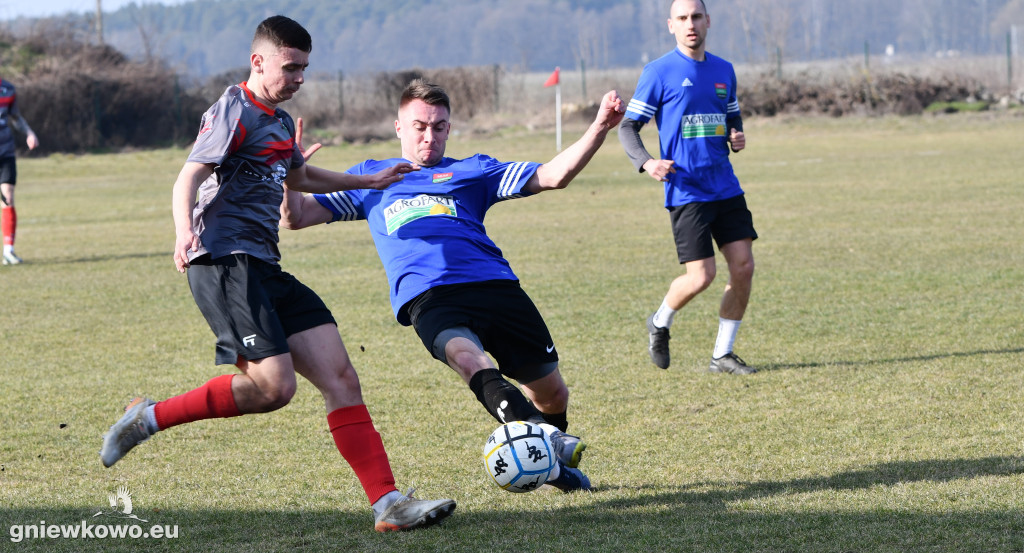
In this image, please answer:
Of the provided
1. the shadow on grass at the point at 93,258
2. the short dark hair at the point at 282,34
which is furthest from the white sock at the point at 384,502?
the shadow on grass at the point at 93,258

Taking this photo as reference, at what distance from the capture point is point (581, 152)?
14.4 ft

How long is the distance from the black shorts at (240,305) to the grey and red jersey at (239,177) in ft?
0.18

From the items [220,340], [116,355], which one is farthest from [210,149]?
[116,355]

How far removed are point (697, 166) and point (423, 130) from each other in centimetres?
243

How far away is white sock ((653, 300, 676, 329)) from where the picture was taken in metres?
6.52

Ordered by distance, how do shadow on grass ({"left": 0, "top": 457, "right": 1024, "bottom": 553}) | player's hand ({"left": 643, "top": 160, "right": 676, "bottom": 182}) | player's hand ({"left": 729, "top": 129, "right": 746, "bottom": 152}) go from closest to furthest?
shadow on grass ({"left": 0, "top": 457, "right": 1024, "bottom": 553})
player's hand ({"left": 643, "top": 160, "right": 676, "bottom": 182})
player's hand ({"left": 729, "top": 129, "right": 746, "bottom": 152})

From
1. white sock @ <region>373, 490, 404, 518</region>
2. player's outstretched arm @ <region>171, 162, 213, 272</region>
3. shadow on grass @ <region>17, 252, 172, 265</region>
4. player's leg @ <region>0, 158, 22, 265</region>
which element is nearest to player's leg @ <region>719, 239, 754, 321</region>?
white sock @ <region>373, 490, 404, 518</region>

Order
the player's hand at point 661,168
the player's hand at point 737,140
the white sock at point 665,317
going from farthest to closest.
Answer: the white sock at point 665,317 → the player's hand at point 737,140 → the player's hand at point 661,168

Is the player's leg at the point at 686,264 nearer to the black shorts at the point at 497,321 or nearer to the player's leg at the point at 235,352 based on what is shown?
the black shorts at the point at 497,321

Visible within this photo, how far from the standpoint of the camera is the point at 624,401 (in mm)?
5785

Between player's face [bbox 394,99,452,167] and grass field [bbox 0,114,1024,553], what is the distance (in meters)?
1.37

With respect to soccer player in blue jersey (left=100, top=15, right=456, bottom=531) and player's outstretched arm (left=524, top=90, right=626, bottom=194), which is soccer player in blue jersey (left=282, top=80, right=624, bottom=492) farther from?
soccer player in blue jersey (left=100, top=15, right=456, bottom=531)

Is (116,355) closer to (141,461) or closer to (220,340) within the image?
(141,461)

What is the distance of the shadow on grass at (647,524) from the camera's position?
140 inches
